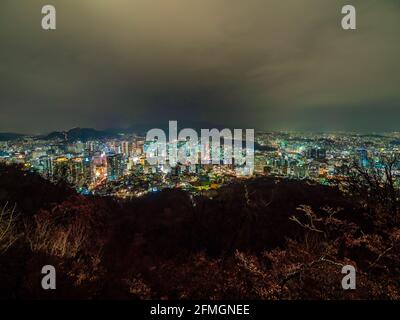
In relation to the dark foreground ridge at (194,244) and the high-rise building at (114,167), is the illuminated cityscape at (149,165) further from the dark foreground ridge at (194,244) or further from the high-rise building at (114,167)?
the dark foreground ridge at (194,244)

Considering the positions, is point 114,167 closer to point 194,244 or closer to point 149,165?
point 149,165

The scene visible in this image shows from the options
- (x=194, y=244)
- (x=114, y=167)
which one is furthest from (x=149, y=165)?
(x=194, y=244)

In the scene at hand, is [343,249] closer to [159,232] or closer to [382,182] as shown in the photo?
[382,182]

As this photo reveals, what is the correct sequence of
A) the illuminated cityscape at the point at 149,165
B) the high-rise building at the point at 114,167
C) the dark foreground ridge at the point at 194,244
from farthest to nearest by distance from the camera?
the high-rise building at the point at 114,167 < the illuminated cityscape at the point at 149,165 < the dark foreground ridge at the point at 194,244

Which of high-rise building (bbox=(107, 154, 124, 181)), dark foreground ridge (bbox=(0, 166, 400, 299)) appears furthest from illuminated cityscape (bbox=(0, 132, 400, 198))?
dark foreground ridge (bbox=(0, 166, 400, 299))

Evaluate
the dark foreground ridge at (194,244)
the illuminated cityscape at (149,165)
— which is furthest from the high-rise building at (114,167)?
the dark foreground ridge at (194,244)

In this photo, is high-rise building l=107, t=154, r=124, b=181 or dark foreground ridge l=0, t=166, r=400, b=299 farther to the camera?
high-rise building l=107, t=154, r=124, b=181

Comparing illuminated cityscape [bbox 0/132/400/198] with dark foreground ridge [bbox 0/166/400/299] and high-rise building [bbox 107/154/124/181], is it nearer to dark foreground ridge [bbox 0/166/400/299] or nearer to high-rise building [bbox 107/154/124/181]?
high-rise building [bbox 107/154/124/181]
